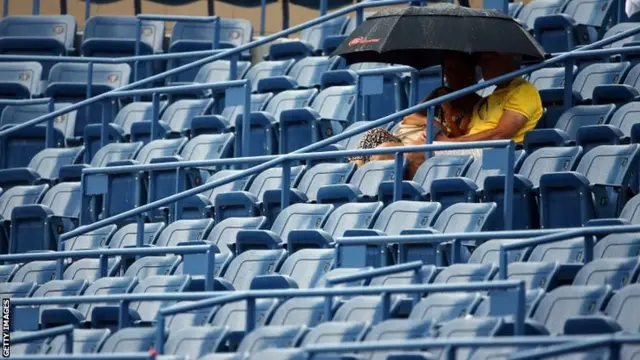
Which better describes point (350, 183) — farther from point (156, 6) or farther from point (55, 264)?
point (156, 6)

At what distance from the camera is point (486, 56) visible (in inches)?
459

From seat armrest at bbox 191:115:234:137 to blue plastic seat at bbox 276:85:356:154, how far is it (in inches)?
24.9

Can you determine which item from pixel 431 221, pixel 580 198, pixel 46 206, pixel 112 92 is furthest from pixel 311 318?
pixel 112 92

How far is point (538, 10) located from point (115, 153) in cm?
352

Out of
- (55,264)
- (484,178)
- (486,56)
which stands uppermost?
(486,56)

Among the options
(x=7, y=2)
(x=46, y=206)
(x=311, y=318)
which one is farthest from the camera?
(x=7, y=2)

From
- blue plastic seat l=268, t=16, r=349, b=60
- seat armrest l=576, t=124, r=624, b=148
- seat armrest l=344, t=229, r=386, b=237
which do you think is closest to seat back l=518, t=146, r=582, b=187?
seat armrest l=576, t=124, r=624, b=148

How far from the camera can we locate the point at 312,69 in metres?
14.1

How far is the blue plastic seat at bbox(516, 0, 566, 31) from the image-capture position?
1357 cm

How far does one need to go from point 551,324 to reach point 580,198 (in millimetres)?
1726

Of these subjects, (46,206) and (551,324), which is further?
(46,206)

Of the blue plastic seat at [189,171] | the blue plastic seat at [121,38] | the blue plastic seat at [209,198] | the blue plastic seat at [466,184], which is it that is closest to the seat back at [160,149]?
the blue plastic seat at [189,171]

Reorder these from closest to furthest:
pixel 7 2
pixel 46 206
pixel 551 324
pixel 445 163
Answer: pixel 551 324
pixel 445 163
pixel 46 206
pixel 7 2

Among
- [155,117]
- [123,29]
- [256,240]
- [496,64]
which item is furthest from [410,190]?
[123,29]
